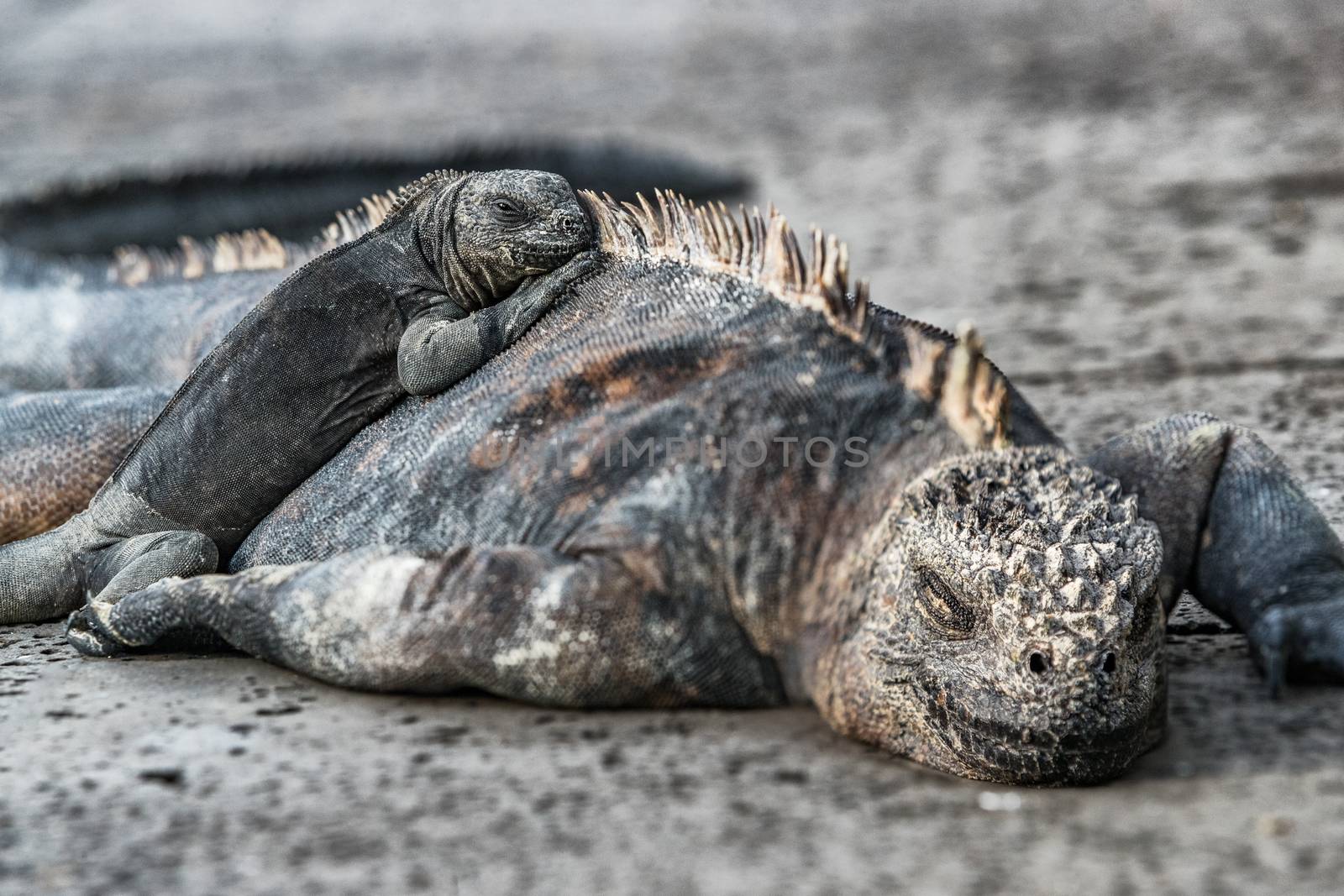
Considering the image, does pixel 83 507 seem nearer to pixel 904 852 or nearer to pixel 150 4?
pixel 904 852

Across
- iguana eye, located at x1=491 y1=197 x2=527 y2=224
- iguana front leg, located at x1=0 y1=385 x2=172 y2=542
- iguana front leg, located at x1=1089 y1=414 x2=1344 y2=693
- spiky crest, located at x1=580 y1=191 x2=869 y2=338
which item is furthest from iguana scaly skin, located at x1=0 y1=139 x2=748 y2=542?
iguana front leg, located at x1=1089 y1=414 x2=1344 y2=693

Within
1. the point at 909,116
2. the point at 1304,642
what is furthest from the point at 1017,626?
the point at 909,116

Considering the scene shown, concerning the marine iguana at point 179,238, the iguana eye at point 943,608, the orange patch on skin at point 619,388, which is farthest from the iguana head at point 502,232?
the iguana eye at point 943,608

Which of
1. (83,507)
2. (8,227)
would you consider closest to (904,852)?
(83,507)

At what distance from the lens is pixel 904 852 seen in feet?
8.81

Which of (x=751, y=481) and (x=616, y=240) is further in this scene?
(x=616, y=240)

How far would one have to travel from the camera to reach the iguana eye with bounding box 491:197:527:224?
11.8 ft

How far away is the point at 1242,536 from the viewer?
11.2 ft

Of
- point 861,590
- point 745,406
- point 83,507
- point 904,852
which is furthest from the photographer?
point 83,507

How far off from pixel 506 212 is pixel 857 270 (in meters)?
3.99

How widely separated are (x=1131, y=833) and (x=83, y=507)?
108 inches

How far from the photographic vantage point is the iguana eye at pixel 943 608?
2.89 m

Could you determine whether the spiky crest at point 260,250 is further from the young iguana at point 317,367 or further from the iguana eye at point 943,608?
the iguana eye at point 943,608

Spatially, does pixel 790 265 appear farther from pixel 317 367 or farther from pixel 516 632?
pixel 317 367
